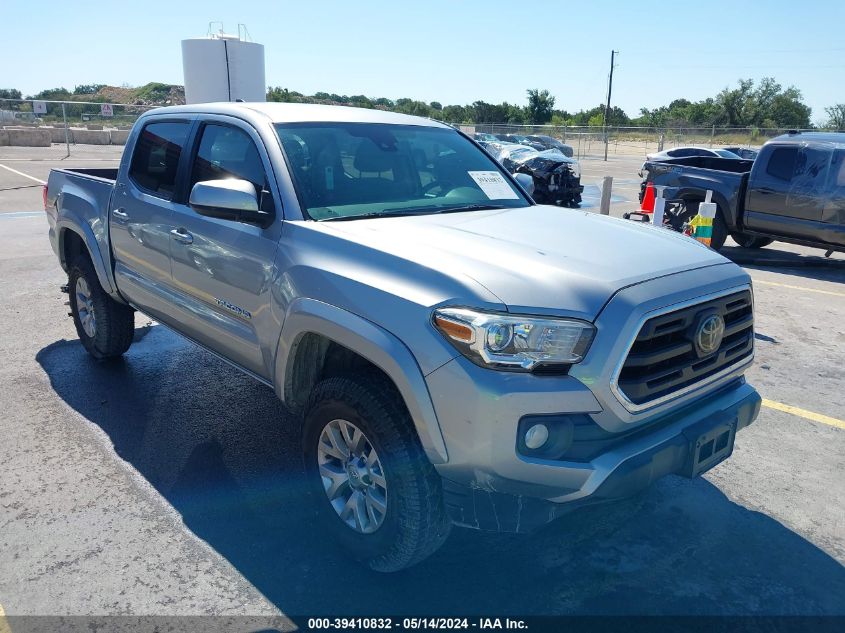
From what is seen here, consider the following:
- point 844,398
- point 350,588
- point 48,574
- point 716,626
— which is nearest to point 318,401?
point 350,588

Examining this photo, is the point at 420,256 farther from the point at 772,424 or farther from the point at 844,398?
the point at 844,398

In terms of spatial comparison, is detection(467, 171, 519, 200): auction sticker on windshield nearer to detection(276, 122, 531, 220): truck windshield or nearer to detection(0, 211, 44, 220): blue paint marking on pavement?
detection(276, 122, 531, 220): truck windshield

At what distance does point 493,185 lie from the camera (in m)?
4.09

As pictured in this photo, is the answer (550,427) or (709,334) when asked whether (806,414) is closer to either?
(709,334)

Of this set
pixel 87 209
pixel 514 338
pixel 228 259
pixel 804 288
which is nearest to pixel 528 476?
pixel 514 338

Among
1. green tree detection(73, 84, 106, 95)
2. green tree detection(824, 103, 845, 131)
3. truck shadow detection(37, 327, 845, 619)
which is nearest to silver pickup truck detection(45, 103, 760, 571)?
truck shadow detection(37, 327, 845, 619)

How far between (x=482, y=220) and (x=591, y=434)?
1.35 m

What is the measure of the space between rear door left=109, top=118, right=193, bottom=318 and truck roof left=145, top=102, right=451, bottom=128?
0.86 ft

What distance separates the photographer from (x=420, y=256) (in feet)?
8.82

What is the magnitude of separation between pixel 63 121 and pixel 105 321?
33689 mm

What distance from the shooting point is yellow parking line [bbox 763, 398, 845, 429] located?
4570mm

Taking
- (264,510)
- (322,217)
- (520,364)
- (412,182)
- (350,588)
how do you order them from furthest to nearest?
(412,182), (264,510), (322,217), (350,588), (520,364)

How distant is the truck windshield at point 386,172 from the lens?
338 cm

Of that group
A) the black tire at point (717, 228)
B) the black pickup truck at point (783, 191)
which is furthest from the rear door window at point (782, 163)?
the black tire at point (717, 228)
